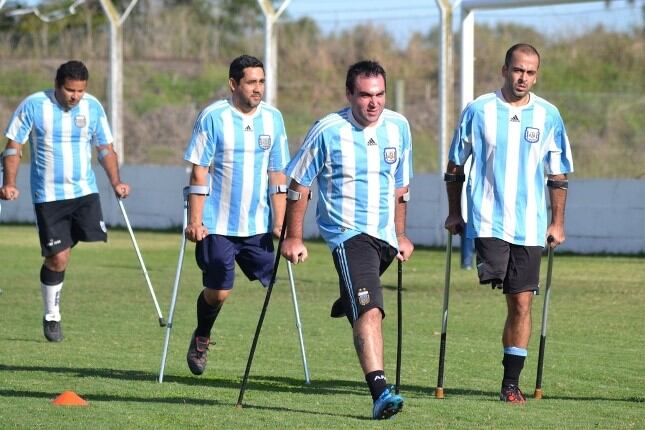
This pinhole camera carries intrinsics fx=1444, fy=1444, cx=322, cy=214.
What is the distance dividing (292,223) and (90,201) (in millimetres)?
4836

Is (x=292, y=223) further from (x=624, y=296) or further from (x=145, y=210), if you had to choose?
(x=145, y=210)

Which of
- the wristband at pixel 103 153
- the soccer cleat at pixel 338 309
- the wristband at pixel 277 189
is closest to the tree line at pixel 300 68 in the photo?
the wristband at pixel 103 153

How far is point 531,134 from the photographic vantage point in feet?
29.3

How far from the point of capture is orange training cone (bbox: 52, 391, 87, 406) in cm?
867

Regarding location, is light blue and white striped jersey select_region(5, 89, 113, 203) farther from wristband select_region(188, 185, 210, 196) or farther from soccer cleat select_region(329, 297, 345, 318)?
soccer cleat select_region(329, 297, 345, 318)

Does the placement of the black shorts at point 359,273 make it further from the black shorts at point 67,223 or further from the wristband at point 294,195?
the black shorts at point 67,223

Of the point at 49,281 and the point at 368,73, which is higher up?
the point at 368,73

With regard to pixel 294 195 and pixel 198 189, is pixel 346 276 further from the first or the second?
pixel 198 189

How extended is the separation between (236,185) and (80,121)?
2966 millimetres

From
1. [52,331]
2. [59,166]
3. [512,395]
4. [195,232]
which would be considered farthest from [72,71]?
[512,395]

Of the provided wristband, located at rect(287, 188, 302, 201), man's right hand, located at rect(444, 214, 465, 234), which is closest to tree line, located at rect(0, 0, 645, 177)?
man's right hand, located at rect(444, 214, 465, 234)

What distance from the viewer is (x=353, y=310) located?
8242mm

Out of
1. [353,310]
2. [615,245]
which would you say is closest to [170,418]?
[353,310]

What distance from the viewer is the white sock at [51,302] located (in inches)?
480
